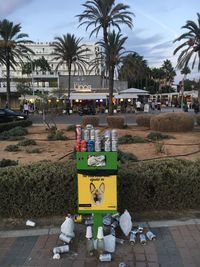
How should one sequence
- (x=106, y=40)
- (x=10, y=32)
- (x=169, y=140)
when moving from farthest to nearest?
(x=10, y=32)
(x=106, y=40)
(x=169, y=140)

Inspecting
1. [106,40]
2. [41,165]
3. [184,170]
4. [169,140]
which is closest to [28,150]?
[169,140]

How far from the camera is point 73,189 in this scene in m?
5.69

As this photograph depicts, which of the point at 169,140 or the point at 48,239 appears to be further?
the point at 169,140

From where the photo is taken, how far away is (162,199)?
5902mm

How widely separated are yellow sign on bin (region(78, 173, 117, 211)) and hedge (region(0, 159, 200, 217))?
0.94m

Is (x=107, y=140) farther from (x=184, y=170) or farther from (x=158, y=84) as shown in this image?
(x=158, y=84)

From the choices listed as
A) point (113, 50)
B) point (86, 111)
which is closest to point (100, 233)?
point (113, 50)

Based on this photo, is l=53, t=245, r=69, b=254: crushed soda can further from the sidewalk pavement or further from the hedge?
the hedge

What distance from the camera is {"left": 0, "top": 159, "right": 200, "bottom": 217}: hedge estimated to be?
18.7ft

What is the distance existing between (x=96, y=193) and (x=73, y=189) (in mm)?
1018

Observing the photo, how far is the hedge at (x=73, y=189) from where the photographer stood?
224 inches

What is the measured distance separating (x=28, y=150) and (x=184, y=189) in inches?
323

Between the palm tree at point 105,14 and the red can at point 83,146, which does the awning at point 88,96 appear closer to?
the palm tree at point 105,14

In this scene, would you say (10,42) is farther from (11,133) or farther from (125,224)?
(125,224)
